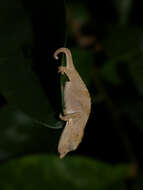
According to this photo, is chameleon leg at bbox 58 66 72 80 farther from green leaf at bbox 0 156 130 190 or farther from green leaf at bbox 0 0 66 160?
green leaf at bbox 0 156 130 190

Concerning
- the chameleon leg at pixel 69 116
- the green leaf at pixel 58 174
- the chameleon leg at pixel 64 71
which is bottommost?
the green leaf at pixel 58 174

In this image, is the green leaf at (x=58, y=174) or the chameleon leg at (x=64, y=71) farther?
the green leaf at (x=58, y=174)

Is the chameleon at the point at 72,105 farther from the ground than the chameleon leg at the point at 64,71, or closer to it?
closer to it

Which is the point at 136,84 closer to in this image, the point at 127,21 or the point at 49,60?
the point at 127,21

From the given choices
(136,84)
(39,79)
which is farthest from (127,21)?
(39,79)

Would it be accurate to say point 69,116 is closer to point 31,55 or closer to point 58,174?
point 31,55

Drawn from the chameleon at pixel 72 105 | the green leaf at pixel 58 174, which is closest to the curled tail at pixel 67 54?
the chameleon at pixel 72 105

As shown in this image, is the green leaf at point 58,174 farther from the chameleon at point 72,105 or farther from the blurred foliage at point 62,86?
the chameleon at point 72,105
